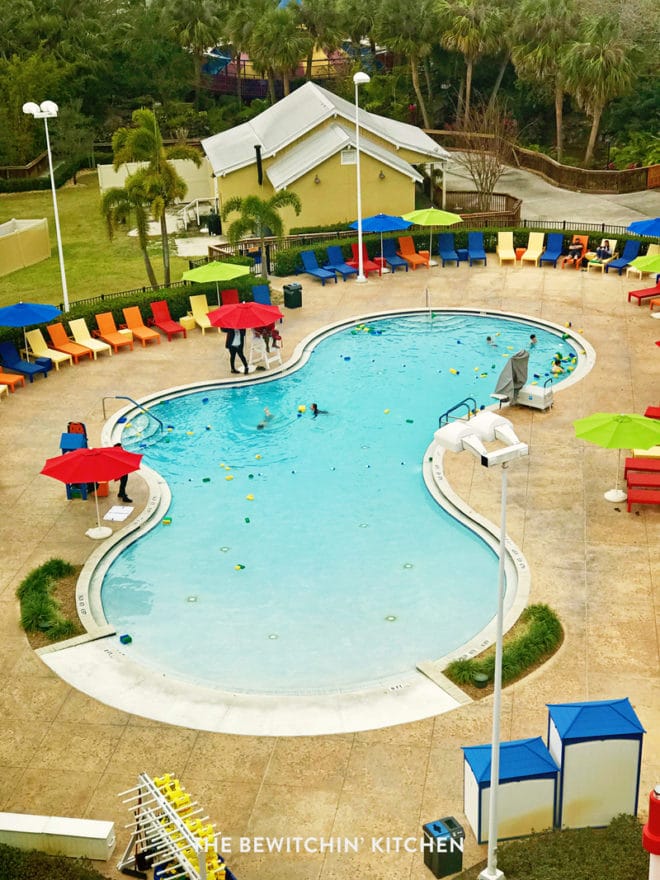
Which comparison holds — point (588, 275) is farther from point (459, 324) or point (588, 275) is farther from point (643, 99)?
point (643, 99)

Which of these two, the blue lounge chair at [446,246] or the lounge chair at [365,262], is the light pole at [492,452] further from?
the blue lounge chair at [446,246]

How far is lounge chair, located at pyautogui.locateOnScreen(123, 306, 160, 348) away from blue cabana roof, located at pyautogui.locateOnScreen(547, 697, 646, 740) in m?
20.1

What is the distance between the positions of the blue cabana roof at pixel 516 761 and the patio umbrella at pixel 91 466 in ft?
30.8

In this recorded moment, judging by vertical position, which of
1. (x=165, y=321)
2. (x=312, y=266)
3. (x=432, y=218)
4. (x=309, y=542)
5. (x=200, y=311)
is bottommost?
(x=309, y=542)

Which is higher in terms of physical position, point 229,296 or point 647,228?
point 647,228

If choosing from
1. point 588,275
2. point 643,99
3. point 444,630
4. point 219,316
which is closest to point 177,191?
point 219,316

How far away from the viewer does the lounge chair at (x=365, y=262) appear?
35.7 m

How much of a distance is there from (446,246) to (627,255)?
Answer: 6.01 metres

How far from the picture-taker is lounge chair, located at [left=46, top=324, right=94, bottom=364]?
29.2 metres

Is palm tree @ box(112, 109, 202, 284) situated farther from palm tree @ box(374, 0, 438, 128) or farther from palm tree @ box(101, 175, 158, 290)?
palm tree @ box(374, 0, 438, 128)

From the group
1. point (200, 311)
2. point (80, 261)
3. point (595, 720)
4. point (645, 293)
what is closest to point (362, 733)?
point (595, 720)

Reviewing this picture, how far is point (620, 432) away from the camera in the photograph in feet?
64.0

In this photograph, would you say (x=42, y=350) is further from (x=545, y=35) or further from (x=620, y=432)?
(x=545, y=35)

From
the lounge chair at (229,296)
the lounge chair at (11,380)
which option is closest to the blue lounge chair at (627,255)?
the lounge chair at (229,296)
